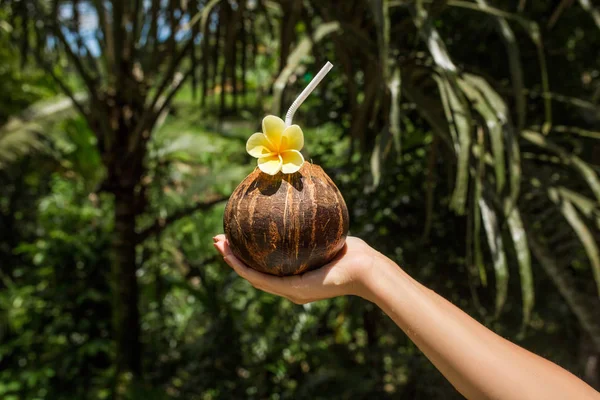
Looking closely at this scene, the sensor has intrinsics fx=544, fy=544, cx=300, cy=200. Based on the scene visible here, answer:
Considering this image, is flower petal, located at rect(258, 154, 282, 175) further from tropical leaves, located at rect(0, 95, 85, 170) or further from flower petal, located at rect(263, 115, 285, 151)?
tropical leaves, located at rect(0, 95, 85, 170)

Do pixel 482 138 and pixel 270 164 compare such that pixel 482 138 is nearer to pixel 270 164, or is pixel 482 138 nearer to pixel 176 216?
pixel 270 164

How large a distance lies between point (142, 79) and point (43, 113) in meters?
1.18

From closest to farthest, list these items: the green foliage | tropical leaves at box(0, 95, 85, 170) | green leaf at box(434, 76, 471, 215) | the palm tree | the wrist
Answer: the wrist → green leaf at box(434, 76, 471, 215) → the palm tree → the green foliage → tropical leaves at box(0, 95, 85, 170)

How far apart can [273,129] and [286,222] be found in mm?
153

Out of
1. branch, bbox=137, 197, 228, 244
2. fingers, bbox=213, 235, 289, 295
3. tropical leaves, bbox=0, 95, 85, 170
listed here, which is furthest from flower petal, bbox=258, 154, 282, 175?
tropical leaves, bbox=0, 95, 85, 170

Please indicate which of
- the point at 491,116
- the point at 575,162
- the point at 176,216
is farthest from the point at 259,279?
the point at 176,216

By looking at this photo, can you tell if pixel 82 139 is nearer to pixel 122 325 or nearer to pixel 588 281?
pixel 122 325

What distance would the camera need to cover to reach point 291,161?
86 cm

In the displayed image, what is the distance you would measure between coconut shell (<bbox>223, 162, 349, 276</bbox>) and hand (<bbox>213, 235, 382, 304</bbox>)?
0.01 m

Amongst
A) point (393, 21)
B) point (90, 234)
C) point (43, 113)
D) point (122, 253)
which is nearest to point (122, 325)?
point (122, 253)

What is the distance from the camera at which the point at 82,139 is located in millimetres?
3268

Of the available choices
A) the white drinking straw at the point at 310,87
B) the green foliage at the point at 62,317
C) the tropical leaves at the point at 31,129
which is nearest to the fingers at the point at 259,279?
the white drinking straw at the point at 310,87

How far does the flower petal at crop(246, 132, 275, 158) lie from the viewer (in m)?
0.87

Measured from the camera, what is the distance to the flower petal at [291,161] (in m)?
0.85
